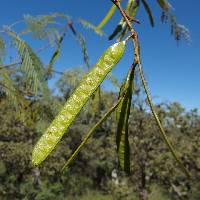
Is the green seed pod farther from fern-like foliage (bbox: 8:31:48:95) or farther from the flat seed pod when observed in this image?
fern-like foliage (bbox: 8:31:48:95)

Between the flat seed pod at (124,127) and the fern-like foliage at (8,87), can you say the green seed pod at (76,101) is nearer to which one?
the flat seed pod at (124,127)

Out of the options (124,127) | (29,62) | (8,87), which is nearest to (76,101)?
(124,127)

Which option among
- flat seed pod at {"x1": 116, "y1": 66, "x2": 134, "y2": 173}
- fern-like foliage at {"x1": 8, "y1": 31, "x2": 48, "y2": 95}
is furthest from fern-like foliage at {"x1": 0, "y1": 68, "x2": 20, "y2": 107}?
flat seed pod at {"x1": 116, "y1": 66, "x2": 134, "y2": 173}

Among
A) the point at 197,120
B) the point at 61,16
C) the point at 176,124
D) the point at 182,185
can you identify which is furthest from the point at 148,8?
the point at 197,120

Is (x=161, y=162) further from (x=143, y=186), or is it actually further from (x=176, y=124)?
(x=176, y=124)

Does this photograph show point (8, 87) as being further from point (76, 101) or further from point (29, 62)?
point (76, 101)
